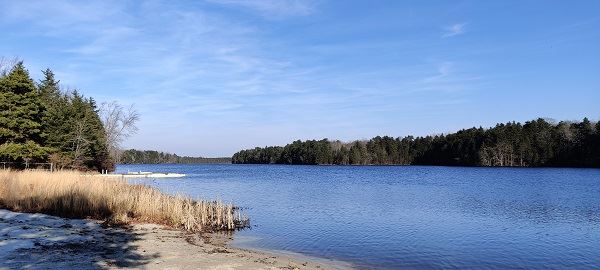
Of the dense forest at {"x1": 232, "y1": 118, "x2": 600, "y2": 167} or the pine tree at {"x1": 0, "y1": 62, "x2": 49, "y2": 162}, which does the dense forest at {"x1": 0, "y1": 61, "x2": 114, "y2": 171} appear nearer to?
the pine tree at {"x1": 0, "y1": 62, "x2": 49, "y2": 162}

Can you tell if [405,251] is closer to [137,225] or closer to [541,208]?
[137,225]

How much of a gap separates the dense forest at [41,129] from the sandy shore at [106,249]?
28372 millimetres

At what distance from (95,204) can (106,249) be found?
725 cm

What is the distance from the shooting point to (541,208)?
1318 inches

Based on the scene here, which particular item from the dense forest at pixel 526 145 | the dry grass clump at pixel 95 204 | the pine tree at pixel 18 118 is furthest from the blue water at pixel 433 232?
the dense forest at pixel 526 145

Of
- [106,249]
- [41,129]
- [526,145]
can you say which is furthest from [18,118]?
[526,145]

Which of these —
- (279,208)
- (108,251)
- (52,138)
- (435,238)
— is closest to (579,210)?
(435,238)

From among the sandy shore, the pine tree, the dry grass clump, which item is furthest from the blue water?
the pine tree

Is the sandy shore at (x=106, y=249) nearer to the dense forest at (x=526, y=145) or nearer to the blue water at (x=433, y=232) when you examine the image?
the blue water at (x=433, y=232)

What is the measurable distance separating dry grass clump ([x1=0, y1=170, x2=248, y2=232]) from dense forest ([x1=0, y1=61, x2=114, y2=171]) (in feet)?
69.0

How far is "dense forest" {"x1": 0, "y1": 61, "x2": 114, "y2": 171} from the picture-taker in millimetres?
40875

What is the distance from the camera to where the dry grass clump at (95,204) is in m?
18.4

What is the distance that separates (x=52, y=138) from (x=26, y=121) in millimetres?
11624

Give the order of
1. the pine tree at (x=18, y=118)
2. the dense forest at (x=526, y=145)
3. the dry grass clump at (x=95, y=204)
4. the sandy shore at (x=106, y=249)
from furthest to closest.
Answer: the dense forest at (x=526, y=145) < the pine tree at (x=18, y=118) < the dry grass clump at (x=95, y=204) < the sandy shore at (x=106, y=249)
